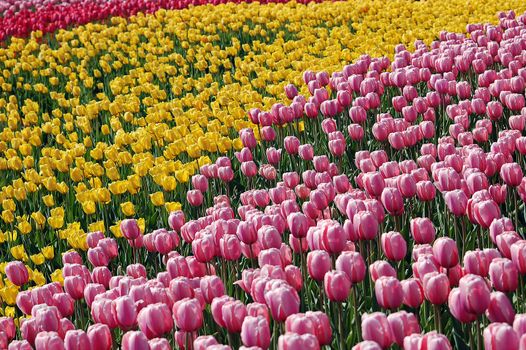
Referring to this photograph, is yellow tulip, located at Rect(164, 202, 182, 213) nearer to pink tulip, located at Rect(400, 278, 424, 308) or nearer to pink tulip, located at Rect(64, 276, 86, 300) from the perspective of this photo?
pink tulip, located at Rect(64, 276, 86, 300)

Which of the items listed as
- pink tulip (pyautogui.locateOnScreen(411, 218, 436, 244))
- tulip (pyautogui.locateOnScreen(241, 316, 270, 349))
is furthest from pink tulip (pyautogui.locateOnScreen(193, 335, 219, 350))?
pink tulip (pyautogui.locateOnScreen(411, 218, 436, 244))

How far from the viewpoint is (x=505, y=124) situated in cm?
570

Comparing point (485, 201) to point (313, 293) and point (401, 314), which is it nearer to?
point (313, 293)

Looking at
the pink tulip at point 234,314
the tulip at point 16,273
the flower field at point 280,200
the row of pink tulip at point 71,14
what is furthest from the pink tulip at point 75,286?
the row of pink tulip at point 71,14

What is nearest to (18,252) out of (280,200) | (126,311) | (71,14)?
(280,200)

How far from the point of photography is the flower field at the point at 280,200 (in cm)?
269

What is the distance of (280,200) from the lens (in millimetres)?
4250

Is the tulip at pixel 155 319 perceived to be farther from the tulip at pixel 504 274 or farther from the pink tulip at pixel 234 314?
the tulip at pixel 504 274

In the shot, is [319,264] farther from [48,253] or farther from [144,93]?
[144,93]

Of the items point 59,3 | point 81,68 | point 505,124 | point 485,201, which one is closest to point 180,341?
point 485,201

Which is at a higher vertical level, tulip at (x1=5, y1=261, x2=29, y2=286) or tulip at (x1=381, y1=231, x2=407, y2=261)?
tulip at (x1=381, y1=231, x2=407, y2=261)

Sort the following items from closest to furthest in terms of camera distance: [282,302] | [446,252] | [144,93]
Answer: [282,302]
[446,252]
[144,93]

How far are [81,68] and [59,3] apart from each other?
702cm

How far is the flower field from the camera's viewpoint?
8.82 ft
